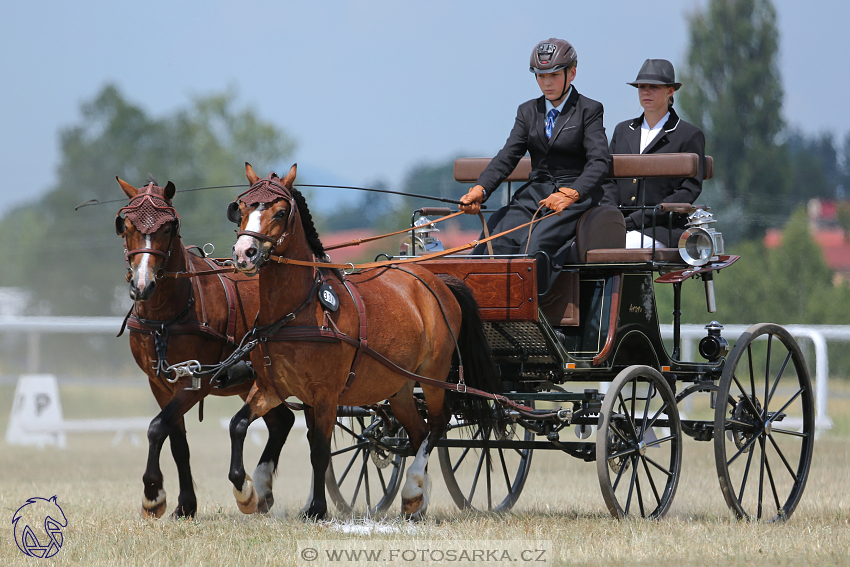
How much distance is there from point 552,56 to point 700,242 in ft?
4.93

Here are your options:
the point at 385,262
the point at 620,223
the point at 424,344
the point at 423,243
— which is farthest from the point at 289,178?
the point at 620,223

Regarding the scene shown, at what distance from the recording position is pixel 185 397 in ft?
22.1

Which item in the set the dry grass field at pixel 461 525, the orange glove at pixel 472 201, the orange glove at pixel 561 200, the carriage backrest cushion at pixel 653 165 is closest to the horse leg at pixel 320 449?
the dry grass field at pixel 461 525

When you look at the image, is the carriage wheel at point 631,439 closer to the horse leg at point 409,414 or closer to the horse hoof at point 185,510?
the horse leg at point 409,414

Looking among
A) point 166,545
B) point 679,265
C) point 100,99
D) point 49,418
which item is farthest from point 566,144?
point 100,99

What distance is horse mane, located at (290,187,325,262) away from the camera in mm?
6371

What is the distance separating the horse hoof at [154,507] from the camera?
674cm

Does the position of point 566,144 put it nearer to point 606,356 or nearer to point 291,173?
point 606,356

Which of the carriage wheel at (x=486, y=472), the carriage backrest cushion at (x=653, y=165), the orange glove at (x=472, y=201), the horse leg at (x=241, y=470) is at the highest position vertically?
the carriage backrest cushion at (x=653, y=165)

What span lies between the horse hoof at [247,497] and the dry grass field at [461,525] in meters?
0.11

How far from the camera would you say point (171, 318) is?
6758 mm

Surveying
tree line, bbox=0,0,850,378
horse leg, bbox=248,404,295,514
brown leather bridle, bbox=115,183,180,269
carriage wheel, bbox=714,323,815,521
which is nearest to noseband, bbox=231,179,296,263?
brown leather bridle, bbox=115,183,180,269

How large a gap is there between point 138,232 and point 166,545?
1775 millimetres

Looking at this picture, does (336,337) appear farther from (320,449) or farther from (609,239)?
(609,239)
